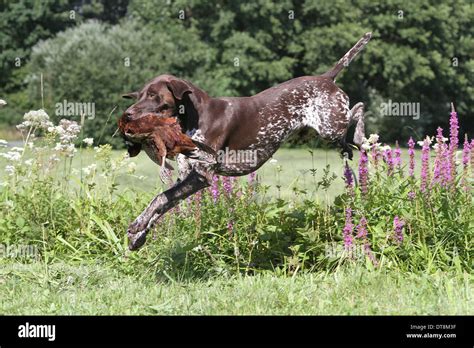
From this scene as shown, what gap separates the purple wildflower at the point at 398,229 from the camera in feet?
19.6

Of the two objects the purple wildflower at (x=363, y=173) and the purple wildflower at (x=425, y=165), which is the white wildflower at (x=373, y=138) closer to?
the purple wildflower at (x=363, y=173)

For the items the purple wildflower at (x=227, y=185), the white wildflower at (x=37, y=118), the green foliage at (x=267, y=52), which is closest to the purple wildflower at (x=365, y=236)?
the purple wildflower at (x=227, y=185)

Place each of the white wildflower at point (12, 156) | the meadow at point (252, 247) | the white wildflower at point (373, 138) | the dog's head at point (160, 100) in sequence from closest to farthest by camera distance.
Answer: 1. the meadow at point (252, 247)
2. the dog's head at point (160, 100)
3. the white wildflower at point (373, 138)
4. the white wildflower at point (12, 156)

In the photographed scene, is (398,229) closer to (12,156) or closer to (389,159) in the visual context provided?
(389,159)

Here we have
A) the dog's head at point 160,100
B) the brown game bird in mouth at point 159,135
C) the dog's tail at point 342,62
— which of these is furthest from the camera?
the dog's tail at point 342,62

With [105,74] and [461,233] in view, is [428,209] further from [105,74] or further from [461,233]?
[105,74]

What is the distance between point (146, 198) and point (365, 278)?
2.68 m

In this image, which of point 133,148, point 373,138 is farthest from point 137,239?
point 373,138

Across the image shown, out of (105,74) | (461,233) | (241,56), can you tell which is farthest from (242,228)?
(241,56)

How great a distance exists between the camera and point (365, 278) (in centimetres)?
557

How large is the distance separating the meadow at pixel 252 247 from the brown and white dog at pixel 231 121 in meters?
0.36

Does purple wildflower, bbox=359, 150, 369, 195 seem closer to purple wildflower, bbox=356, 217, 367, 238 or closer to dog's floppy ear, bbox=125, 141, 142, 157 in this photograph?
purple wildflower, bbox=356, 217, 367, 238

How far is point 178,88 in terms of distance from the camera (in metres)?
5.66

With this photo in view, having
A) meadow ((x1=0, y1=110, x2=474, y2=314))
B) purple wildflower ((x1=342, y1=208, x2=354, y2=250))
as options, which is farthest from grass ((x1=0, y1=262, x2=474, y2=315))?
purple wildflower ((x1=342, y1=208, x2=354, y2=250))
